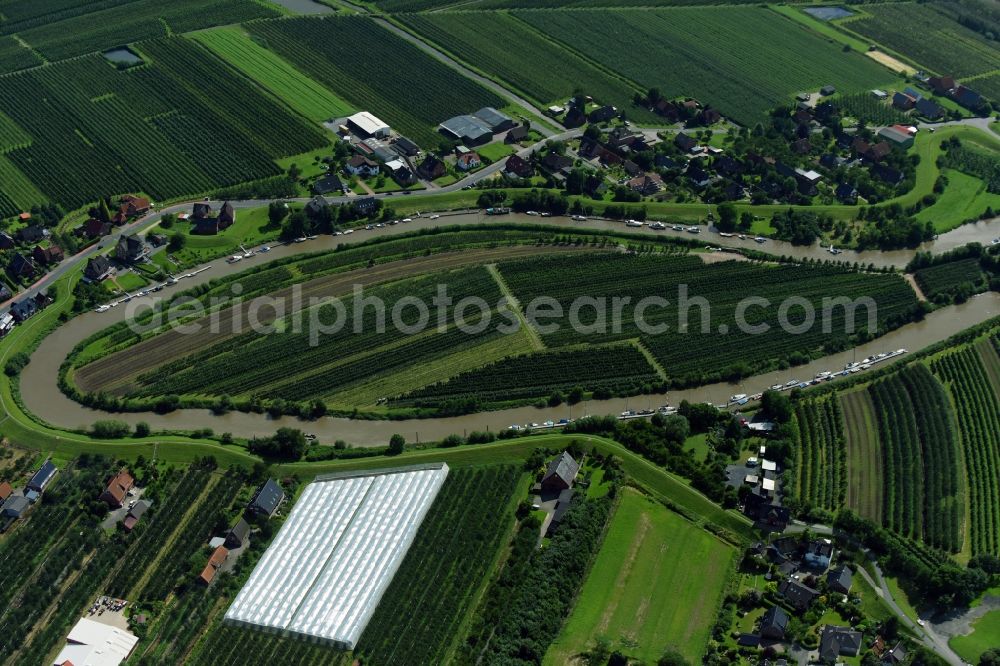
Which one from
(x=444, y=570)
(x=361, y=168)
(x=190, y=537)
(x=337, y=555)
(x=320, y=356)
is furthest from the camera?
(x=361, y=168)

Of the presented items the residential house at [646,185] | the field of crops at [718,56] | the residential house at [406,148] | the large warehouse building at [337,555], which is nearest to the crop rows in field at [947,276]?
the residential house at [646,185]

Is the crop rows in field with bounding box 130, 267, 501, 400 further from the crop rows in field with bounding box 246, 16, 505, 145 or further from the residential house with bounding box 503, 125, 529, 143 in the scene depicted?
the crop rows in field with bounding box 246, 16, 505, 145

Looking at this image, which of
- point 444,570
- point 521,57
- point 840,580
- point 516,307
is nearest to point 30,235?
point 516,307

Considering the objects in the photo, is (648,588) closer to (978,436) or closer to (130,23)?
(978,436)

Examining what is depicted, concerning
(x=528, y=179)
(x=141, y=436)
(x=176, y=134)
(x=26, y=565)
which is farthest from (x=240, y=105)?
(x=26, y=565)

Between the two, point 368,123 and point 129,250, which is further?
point 368,123

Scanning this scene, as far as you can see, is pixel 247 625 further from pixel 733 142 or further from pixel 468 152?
pixel 733 142

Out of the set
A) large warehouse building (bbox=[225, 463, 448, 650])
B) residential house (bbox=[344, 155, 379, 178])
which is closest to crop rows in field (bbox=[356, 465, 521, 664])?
large warehouse building (bbox=[225, 463, 448, 650])

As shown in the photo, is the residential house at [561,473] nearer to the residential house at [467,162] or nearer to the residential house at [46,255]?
the residential house at [467,162]
